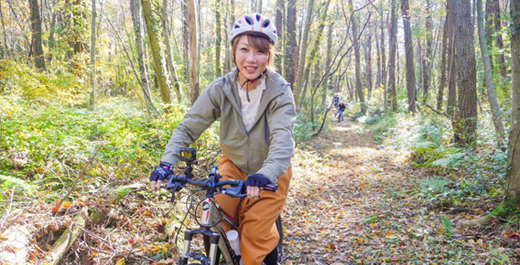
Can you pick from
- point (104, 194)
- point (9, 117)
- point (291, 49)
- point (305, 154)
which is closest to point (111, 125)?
point (9, 117)

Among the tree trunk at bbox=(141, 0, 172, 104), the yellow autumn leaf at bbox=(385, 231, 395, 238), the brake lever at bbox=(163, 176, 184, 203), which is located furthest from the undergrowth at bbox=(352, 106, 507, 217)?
the tree trunk at bbox=(141, 0, 172, 104)

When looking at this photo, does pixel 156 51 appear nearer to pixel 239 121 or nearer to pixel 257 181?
pixel 239 121

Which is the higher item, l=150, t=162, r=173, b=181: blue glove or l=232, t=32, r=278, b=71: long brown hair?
l=232, t=32, r=278, b=71: long brown hair

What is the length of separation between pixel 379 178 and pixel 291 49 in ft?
28.1

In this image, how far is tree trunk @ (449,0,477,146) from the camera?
27.6 ft

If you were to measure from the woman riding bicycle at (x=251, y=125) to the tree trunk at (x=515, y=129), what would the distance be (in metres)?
3.25

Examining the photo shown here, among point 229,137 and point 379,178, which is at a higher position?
point 229,137

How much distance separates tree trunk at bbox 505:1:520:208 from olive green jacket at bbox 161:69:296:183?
328cm

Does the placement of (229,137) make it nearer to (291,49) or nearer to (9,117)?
(9,117)

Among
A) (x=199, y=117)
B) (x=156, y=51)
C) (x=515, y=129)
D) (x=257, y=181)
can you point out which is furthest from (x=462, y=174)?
(x=156, y=51)

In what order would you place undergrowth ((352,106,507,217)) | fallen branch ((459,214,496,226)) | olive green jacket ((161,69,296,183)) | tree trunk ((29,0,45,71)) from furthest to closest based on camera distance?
tree trunk ((29,0,45,71)) < undergrowth ((352,106,507,217)) < fallen branch ((459,214,496,226)) < olive green jacket ((161,69,296,183))

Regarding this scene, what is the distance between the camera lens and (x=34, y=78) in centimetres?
1072

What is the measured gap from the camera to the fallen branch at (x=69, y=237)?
3.29 m

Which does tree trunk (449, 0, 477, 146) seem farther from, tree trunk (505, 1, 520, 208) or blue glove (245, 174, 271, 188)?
blue glove (245, 174, 271, 188)
